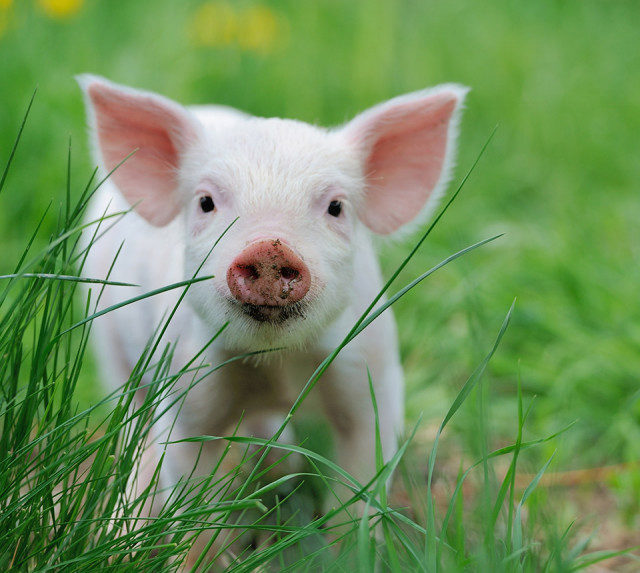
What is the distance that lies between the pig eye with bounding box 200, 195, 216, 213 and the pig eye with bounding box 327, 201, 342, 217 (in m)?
0.31

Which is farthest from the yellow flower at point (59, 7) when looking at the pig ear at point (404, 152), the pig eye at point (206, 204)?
the pig eye at point (206, 204)

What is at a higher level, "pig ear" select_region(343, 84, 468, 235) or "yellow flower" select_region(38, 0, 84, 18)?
"yellow flower" select_region(38, 0, 84, 18)

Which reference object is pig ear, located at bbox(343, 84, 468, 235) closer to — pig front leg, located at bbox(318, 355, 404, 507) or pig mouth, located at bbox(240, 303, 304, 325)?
pig front leg, located at bbox(318, 355, 404, 507)

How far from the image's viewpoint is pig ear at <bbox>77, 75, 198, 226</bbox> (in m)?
2.72

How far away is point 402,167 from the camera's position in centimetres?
284

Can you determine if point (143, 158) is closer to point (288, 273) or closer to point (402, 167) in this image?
point (402, 167)

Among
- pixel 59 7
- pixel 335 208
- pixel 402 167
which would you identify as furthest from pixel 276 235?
pixel 59 7

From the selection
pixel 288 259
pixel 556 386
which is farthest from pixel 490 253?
pixel 288 259

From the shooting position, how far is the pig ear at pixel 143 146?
2721 millimetres

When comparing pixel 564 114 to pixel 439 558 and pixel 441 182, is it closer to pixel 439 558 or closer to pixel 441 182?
pixel 441 182

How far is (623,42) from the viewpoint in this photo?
6.91m

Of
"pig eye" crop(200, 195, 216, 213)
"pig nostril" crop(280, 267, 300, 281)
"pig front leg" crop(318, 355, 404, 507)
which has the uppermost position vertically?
"pig eye" crop(200, 195, 216, 213)

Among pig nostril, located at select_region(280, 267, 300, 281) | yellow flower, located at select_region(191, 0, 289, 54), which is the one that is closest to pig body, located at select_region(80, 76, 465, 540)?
pig nostril, located at select_region(280, 267, 300, 281)

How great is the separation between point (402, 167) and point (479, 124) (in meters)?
3.39
